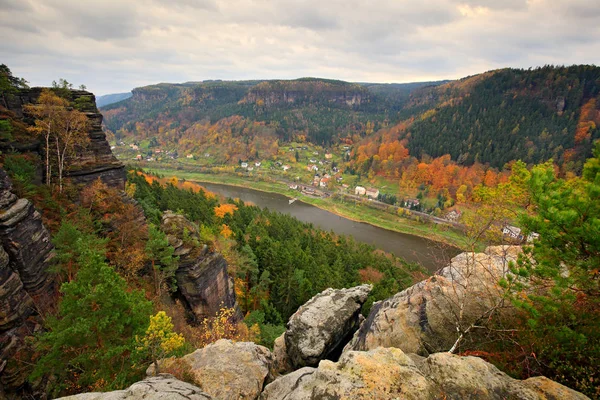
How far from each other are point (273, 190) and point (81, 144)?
92.9 metres

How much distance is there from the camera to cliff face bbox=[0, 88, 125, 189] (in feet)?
70.2

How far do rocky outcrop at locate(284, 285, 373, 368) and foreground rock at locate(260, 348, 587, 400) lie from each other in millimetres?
6949

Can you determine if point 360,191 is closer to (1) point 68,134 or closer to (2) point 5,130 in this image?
(1) point 68,134

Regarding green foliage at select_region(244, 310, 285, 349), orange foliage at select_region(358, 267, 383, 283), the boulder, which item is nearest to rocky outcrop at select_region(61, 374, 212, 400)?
the boulder

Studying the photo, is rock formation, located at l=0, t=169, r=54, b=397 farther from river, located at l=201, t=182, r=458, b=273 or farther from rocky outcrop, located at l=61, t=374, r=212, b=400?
river, located at l=201, t=182, r=458, b=273

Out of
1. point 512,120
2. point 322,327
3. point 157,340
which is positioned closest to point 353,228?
point 322,327

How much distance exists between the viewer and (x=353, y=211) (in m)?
90.1

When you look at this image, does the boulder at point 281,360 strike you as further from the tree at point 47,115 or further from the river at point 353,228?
the river at point 353,228

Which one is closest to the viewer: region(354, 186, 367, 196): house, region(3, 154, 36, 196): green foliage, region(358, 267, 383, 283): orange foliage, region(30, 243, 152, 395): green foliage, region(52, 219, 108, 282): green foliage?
region(30, 243, 152, 395): green foliage

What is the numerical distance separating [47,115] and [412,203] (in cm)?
8955

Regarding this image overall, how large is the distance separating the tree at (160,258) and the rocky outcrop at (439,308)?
1454 cm

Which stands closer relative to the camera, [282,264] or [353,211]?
[282,264]

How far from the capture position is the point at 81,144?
2330cm

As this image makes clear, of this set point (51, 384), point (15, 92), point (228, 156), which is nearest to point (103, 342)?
point (51, 384)
